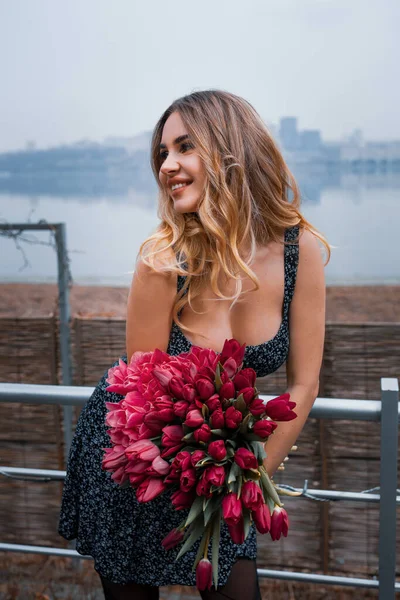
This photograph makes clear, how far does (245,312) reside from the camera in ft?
3.96

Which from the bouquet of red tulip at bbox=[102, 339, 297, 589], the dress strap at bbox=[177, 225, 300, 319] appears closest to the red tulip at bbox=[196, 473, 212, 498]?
the bouquet of red tulip at bbox=[102, 339, 297, 589]

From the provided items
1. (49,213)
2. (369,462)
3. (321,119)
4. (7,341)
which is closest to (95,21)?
(49,213)

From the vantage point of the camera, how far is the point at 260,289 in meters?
1.21

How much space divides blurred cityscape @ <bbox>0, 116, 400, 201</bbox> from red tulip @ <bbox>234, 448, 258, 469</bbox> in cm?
339

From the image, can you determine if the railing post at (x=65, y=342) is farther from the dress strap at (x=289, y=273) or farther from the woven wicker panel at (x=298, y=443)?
the dress strap at (x=289, y=273)

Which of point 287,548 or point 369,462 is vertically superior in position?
point 369,462

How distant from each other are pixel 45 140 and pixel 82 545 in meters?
3.51

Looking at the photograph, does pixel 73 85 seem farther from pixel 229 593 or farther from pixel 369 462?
pixel 229 593

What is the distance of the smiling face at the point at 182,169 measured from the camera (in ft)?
3.87

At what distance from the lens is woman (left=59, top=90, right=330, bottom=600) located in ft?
3.85

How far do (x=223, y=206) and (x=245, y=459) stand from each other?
1.53 ft

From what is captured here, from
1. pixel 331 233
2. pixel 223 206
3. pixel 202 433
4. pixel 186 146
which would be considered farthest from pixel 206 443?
pixel 331 233

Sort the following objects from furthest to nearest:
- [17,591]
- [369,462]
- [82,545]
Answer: [17,591] → [369,462] → [82,545]

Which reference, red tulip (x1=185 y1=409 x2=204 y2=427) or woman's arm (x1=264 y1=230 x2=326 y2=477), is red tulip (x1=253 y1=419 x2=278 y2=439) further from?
woman's arm (x1=264 y1=230 x2=326 y2=477)
